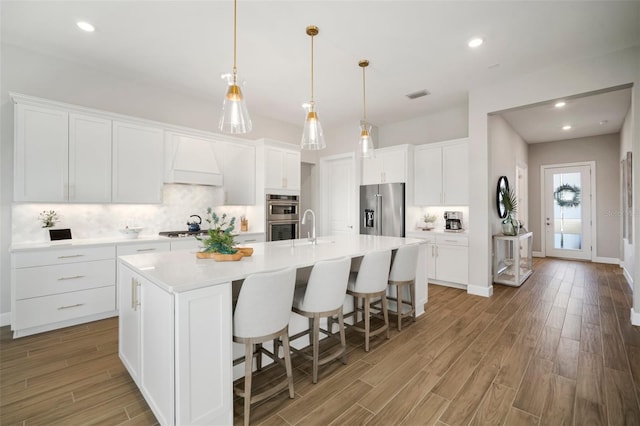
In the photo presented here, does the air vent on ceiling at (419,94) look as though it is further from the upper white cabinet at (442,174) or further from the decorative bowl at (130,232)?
the decorative bowl at (130,232)

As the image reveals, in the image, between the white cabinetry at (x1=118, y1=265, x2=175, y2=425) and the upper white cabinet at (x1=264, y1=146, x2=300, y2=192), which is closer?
the white cabinetry at (x1=118, y1=265, x2=175, y2=425)

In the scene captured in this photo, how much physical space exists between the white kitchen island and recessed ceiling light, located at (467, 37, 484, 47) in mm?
2996

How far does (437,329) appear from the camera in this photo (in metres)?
3.11

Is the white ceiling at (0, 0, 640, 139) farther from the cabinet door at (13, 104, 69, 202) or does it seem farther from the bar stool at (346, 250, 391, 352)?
the bar stool at (346, 250, 391, 352)

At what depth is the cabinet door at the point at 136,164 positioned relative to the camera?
3.64 m

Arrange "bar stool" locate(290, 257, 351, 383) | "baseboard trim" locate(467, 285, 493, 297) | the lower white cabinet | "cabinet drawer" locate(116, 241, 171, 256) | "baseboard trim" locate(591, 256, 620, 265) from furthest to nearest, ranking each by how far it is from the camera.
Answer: "baseboard trim" locate(591, 256, 620, 265), "baseboard trim" locate(467, 285, 493, 297), "cabinet drawer" locate(116, 241, 171, 256), "bar stool" locate(290, 257, 351, 383), the lower white cabinet

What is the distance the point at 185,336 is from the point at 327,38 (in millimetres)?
3013

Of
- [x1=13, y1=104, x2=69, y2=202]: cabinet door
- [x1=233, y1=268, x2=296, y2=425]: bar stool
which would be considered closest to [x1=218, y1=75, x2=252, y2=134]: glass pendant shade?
[x1=233, y1=268, x2=296, y2=425]: bar stool

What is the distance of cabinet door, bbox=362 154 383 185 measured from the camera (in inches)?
225

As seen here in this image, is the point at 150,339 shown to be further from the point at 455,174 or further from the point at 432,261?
the point at 455,174

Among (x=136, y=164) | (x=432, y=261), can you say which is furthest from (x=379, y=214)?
(x=136, y=164)

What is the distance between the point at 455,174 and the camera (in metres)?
4.90

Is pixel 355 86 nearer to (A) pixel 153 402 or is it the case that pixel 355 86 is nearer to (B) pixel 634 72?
(B) pixel 634 72

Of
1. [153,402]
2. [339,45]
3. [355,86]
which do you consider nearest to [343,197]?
[355,86]
